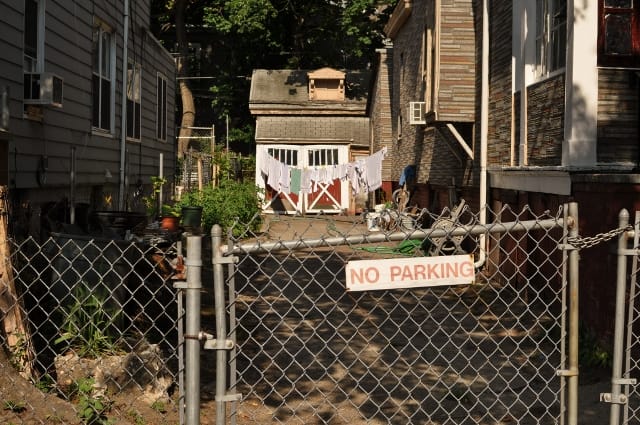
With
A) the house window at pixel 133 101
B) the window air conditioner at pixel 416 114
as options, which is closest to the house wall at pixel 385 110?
the window air conditioner at pixel 416 114

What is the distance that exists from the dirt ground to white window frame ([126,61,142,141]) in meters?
10.1

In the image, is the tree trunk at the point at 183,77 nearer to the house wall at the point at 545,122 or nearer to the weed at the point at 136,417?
the house wall at the point at 545,122

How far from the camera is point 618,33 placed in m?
9.39

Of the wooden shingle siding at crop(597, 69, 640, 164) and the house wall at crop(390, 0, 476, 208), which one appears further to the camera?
the house wall at crop(390, 0, 476, 208)

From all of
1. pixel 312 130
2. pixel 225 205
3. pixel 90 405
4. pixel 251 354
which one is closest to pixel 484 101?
pixel 251 354

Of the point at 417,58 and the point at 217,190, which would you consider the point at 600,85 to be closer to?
the point at 417,58

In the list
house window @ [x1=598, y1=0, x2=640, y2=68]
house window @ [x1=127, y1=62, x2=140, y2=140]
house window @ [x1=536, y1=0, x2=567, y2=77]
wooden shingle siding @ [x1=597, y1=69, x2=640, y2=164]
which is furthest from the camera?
house window @ [x1=127, y1=62, x2=140, y2=140]

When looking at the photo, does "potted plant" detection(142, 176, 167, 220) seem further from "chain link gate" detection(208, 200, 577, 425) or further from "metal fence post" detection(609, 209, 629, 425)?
"metal fence post" detection(609, 209, 629, 425)

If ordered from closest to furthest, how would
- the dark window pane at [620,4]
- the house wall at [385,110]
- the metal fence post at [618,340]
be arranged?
the metal fence post at [618,340], the dark window pane at [620,4], the house wall at [385,110]

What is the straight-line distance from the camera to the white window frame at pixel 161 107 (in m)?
22.0

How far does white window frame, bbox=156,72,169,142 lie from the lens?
2198 centimetres

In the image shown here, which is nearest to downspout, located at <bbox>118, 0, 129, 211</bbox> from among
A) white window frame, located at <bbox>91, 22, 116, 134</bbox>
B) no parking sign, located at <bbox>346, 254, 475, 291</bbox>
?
white window frame, located at <bbox>91, 22, 116, 134</bbox>

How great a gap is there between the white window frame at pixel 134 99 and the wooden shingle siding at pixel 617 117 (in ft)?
35.3

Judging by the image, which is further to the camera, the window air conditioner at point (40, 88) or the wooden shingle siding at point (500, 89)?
the wooden shingle siding at point (500, 89)
